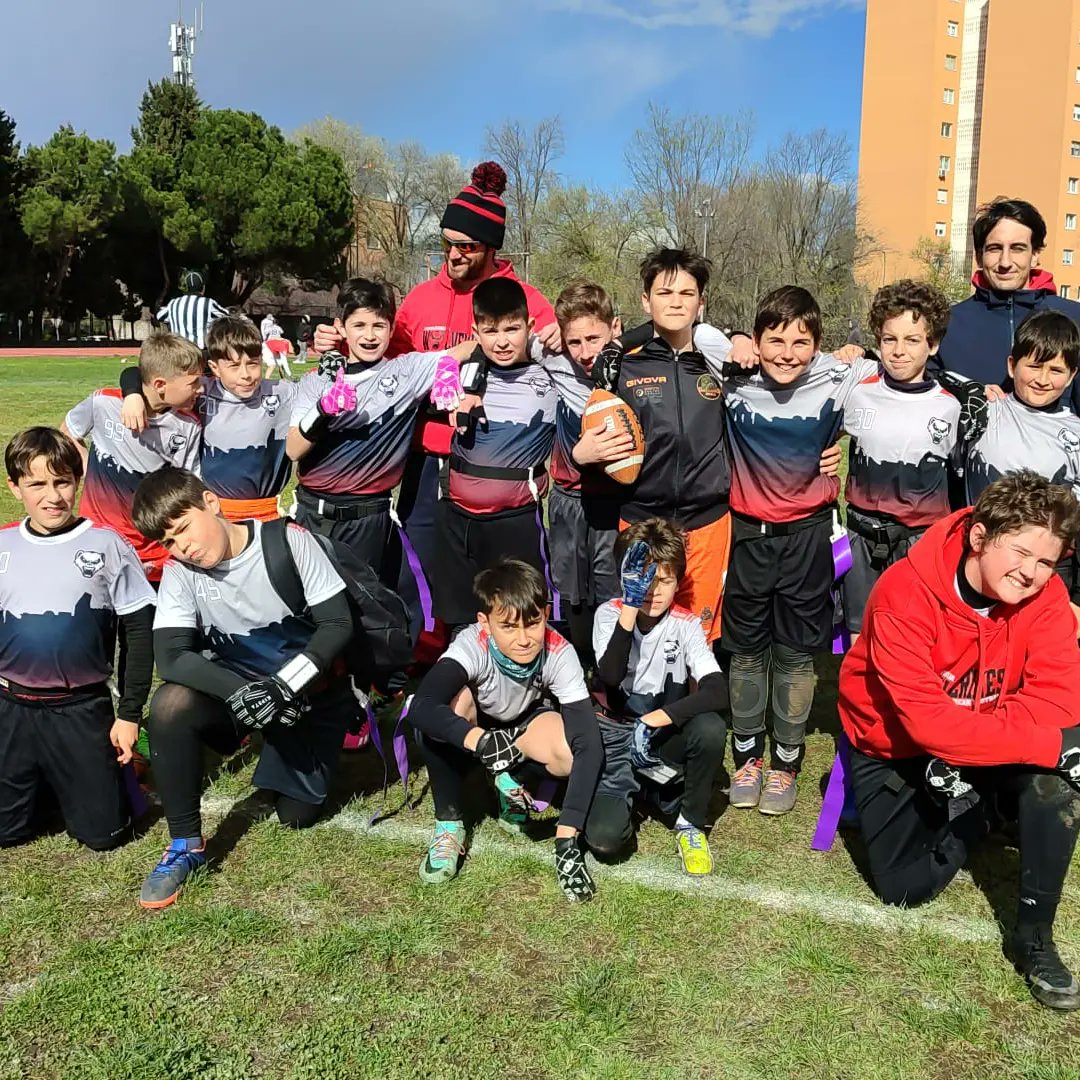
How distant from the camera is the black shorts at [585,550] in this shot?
420 centimetres

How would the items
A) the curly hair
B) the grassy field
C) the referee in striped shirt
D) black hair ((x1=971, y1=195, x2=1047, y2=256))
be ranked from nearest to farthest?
the grassy field
the curly hair
black hair ((x1=971, y1=195, x2=1047, y2=256))
the referee in striped shirt

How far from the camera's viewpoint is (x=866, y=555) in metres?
4.09

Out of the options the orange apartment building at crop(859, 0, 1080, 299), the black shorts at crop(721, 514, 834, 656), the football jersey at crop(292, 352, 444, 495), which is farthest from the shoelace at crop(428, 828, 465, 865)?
the orange apartment building at crop(859, 0, 1080, 299)

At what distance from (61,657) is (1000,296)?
13.6ft

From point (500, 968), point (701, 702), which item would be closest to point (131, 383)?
point (701, 702)

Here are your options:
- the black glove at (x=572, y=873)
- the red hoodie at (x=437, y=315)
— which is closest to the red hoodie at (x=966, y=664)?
the black glove at (x=572, y=873)

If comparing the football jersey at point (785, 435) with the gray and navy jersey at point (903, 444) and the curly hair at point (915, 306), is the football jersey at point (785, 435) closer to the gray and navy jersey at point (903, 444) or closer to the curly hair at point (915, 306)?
the gray and navy jersey at point (903, 444)

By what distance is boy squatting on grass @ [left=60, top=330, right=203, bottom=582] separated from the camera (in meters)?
4.23

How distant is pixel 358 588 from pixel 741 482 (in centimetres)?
159

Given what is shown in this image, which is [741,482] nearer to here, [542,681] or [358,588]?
[542,681]

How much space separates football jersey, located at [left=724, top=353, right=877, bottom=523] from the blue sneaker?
2443mm

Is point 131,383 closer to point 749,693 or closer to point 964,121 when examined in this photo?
point 749,693

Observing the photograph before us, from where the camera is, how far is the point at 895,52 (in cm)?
6181

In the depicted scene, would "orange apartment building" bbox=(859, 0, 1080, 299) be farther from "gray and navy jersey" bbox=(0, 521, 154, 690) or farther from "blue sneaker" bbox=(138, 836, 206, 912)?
"blue sneaker" bbox=(138, 836, 206, 912)
